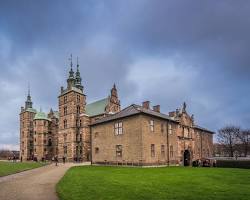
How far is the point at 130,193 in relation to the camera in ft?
42.6

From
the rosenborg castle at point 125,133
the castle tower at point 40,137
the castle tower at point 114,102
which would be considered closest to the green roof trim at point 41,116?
the castle tower at point 40,137

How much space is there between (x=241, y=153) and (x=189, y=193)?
7694 cm

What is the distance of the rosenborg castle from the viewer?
37281 mm

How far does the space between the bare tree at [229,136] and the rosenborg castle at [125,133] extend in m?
18.8

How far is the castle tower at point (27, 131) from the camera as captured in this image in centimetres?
9244

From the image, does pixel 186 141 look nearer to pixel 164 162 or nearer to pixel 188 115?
pixel 188 115

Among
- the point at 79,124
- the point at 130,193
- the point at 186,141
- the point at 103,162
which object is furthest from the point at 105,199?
the point at 79,124

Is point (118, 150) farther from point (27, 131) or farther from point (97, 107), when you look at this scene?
point (27, 131)

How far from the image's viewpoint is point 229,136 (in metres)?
77.0

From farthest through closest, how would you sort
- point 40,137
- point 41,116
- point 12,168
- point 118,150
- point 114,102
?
point 41,116
point 40,137
point 114,102
point 118,150
point 12,168

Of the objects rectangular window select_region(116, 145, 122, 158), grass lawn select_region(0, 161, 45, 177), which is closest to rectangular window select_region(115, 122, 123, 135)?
rectangular window select_region(116, 145, 122, 158)

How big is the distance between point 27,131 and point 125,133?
6523cm

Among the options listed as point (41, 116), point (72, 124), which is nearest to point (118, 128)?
point (72, 124)

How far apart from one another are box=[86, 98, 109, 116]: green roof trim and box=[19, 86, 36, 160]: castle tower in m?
28.7
